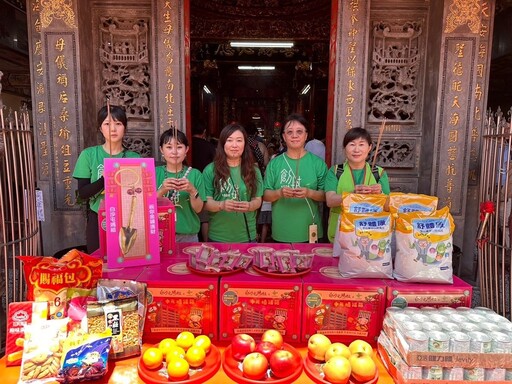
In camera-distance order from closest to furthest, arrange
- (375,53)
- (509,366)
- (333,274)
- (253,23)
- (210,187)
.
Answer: (509,366) < (333,274) < (210,187) < (375,53) < (253,23)

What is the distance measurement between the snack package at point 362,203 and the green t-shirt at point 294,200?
841 millimetres

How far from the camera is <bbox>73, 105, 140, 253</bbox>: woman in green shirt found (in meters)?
2.16

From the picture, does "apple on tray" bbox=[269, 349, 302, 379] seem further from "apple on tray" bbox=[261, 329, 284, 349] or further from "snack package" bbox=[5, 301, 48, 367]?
"snack package" bbox=[5, 301, 48, 367]

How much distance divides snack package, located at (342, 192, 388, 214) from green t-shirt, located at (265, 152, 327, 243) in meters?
0.84

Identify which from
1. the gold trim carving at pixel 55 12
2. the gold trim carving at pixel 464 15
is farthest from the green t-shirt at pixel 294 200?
the gold trim carving at pixel 55 12

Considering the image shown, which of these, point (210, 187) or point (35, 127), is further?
point (35, 127)

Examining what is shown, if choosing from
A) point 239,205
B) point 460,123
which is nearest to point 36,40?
point 239,205

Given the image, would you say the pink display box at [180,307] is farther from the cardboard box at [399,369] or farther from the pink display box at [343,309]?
the cardboard box at [399,369]

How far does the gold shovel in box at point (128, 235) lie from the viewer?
4.79ft

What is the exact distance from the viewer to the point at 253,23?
524cm

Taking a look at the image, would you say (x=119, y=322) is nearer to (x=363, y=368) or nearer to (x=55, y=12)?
(x=363, y=368)

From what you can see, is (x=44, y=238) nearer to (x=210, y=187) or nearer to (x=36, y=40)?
(x=36, y=40)

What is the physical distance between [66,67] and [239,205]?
6.83 ft

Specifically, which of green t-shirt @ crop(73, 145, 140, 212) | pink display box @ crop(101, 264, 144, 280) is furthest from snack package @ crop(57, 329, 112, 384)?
green t-shirt @ crop(73, 145, 140, 212)
